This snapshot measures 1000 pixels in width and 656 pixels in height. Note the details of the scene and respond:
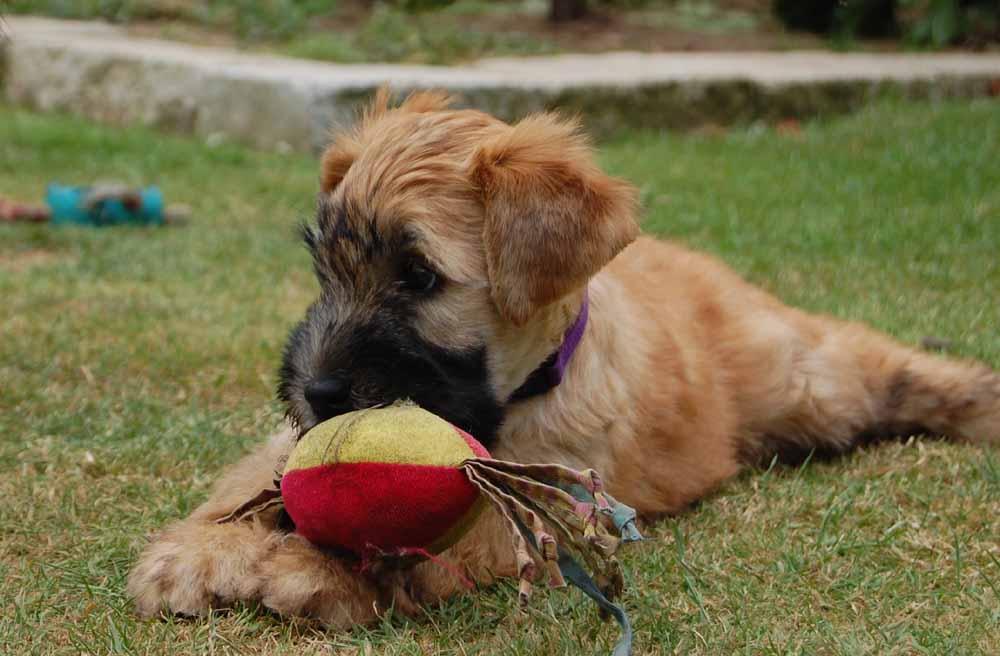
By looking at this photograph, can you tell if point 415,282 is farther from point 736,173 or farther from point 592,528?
point 736,173

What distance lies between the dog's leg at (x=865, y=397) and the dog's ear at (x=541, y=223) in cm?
139

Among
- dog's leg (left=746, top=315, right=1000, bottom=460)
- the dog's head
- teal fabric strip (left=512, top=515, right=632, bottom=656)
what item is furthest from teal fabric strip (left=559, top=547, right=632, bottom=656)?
dog's leg (left=746, top=315, right=1000, bottom=460)

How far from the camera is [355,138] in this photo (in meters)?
3.62

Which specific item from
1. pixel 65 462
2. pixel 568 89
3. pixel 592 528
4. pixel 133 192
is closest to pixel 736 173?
pixel 568 89

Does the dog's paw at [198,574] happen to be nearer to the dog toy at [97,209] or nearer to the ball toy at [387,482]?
the ball toy at [387,482]

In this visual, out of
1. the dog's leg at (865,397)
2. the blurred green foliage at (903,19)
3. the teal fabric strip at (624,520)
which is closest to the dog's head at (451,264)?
the teal fabric strip at (624,520)

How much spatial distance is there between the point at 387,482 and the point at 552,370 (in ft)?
2.55

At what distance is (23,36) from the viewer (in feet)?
42.2

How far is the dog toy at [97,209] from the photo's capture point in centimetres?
755

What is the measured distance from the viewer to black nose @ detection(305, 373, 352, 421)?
2861mm

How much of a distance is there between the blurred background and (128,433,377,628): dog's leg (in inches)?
381

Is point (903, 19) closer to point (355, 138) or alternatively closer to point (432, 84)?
point (432, 84)

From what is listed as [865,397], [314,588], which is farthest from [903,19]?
[314,588]

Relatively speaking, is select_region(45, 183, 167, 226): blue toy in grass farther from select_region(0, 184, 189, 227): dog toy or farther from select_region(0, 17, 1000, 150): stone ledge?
select_region(0, 17, 1000, 150): stone ledge
